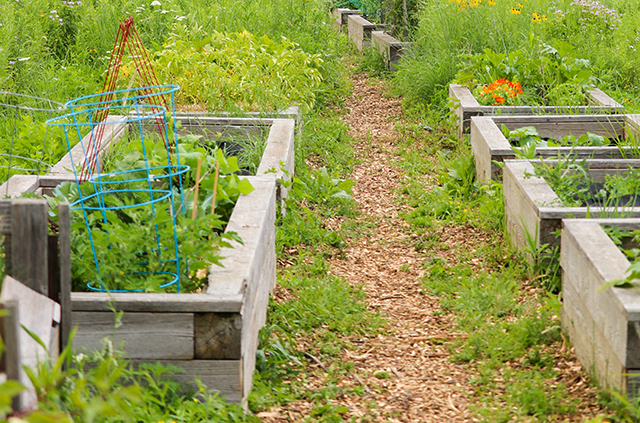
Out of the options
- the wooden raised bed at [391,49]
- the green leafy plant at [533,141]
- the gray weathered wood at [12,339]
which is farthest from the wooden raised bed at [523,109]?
the gray weathered wood at [12,339]

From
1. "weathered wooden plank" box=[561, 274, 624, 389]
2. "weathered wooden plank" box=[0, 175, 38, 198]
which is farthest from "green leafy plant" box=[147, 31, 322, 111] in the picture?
"weathered wooden plank" box=[561, 274, 624, 389]

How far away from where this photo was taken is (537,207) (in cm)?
413

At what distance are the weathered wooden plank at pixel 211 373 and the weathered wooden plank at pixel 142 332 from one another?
0.03 meters

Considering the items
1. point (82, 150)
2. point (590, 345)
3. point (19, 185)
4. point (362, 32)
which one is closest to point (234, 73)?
point (82, 150)

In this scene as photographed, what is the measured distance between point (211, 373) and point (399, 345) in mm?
1370

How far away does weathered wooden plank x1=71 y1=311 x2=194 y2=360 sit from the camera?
9.19 ft

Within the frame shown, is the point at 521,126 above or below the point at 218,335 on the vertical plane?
above

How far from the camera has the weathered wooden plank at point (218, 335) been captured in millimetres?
2777

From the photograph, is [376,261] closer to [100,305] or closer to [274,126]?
[274,126]

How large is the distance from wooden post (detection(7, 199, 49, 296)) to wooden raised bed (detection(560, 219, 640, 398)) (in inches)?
85.1

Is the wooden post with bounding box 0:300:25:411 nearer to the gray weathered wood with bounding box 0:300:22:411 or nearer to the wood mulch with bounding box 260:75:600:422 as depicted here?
the gray weathered wood with bounding box 0:300:22:411

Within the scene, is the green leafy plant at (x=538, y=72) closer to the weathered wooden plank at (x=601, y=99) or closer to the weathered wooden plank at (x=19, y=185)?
the weathered wooden plank at (x=601, y=99)

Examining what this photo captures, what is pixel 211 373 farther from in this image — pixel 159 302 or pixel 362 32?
pixel 362 32

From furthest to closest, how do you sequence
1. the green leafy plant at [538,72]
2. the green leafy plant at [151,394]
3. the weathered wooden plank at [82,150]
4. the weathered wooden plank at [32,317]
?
the green leafy plant at [538,72]
the weathered wooden plank at [82,150]
the green leafy plant at [151,394]
the weathered wooden plank at [32,317]
